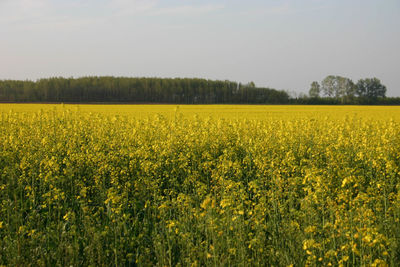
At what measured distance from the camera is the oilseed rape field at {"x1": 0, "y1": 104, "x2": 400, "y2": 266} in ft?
14.5

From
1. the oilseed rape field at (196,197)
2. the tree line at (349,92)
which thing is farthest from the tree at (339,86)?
the oilseed rape field at (196,197)

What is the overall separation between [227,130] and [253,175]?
12.5 feet

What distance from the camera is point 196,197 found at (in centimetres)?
597

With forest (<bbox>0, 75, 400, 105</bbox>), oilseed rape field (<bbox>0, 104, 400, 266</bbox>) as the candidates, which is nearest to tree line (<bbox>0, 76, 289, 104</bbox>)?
forest (<bbox>0, 75, 400, 105</bbox>)

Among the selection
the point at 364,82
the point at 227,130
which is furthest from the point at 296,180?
the point at 364,82

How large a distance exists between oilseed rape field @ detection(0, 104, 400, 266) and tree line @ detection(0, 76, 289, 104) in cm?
6338

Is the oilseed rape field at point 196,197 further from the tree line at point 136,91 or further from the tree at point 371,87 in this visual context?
the tree at point 371,87

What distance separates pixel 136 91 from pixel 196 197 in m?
74.3

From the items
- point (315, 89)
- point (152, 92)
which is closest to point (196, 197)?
point (152, 92)

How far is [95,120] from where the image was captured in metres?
14.0

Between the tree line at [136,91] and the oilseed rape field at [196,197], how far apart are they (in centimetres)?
6338

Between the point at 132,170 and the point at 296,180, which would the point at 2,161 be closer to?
the point at 132,170

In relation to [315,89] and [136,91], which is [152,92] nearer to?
[136,91]

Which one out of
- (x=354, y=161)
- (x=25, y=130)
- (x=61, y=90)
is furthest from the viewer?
(x=61, y=90)
